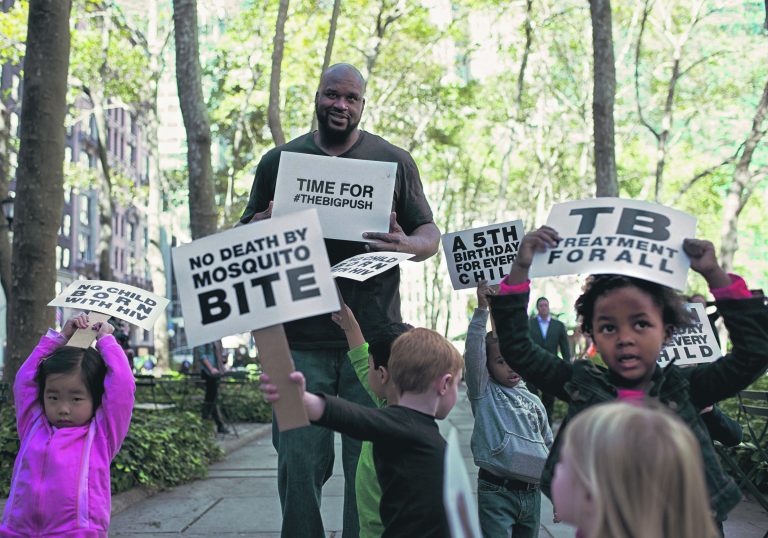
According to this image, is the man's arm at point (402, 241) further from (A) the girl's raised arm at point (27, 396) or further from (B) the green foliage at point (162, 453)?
(B) the green foliage at point (162, 453)

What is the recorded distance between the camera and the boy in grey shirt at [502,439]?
4965 mm

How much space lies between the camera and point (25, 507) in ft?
14.6

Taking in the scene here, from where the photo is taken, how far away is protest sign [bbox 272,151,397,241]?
462cm

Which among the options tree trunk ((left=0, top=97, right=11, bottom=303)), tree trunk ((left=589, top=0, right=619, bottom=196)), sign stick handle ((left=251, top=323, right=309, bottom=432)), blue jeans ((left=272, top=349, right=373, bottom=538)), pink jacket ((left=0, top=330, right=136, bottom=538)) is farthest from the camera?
tree trunk ((left=589, top=0, right=619, bottom=196))

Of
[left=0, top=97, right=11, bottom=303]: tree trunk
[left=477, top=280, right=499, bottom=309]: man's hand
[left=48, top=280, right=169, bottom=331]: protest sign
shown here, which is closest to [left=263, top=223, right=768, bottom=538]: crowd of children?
[left=477, top=280, right=499, bottom=309]: man's hand

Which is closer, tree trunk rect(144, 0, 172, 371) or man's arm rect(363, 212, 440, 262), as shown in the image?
man's arm rect(363, 212, 440, 262)

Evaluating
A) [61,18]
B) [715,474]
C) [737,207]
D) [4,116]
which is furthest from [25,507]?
[737,207]

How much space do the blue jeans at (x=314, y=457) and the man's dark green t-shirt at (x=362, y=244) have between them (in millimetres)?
87

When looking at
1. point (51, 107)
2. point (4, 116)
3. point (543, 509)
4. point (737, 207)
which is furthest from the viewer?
point (737, 207)

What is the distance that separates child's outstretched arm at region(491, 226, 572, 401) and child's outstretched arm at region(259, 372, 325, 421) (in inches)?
26.7

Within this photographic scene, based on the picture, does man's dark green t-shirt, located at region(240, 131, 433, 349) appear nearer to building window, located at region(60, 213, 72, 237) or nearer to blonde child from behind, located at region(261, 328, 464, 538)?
blonde child from behind, located at region(261, 328, 464, 538)

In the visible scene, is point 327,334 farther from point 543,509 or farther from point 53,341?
point 543,509

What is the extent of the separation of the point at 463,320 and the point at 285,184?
6330 cm

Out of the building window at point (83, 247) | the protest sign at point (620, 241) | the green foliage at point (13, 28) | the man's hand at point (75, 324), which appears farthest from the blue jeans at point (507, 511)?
the building window at point (83, 247)
